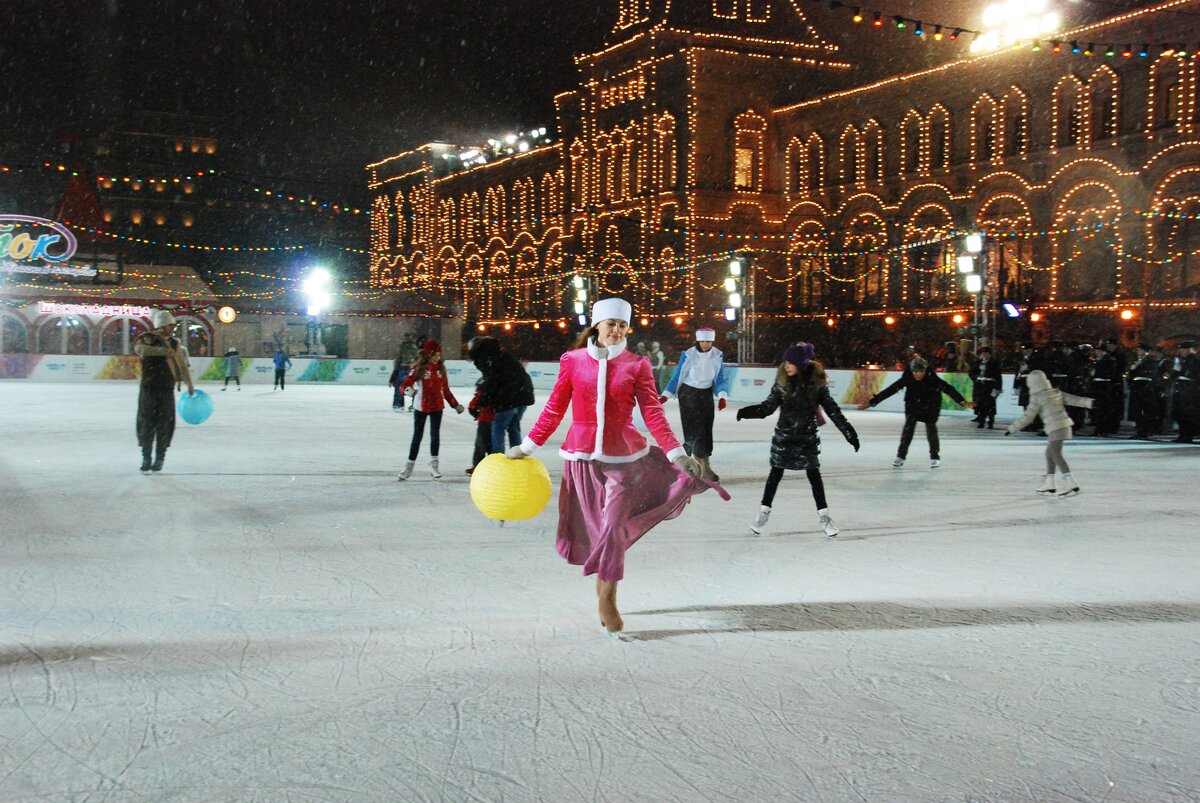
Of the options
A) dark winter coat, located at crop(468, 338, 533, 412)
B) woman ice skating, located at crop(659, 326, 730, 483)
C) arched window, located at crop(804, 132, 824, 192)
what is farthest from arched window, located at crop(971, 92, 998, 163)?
dark winter coat, located at crop(468, 338, 533, 412)

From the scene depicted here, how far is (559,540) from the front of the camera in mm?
4891

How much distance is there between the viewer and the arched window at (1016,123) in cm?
3466

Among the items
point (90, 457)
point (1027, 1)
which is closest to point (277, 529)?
point (90, 457)

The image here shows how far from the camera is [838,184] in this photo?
1630 inches

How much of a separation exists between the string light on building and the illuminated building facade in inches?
28.6

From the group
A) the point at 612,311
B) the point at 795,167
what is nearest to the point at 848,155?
the point at 795,167

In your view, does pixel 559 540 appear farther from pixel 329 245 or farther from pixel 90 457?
pixel 329 245

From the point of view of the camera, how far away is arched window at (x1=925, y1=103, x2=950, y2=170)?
37594 mm

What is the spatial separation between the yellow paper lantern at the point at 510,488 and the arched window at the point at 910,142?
35.8 m

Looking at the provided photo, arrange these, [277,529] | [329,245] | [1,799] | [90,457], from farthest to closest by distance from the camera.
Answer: [329,245] < [90,457] < [277,529] < [1,799]

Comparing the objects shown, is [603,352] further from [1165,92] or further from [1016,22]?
[1016,22]

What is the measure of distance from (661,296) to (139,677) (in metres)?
41.4

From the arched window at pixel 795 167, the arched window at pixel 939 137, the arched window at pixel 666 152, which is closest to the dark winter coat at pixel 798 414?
the arched window at pixel 939 137

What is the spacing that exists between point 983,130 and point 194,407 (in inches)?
1179
